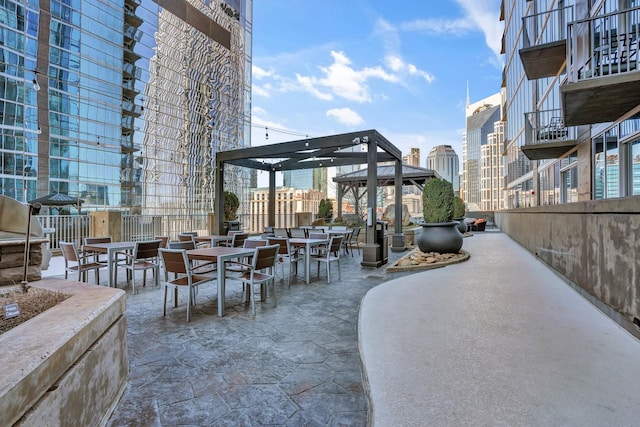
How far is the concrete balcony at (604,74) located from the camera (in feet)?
16.1

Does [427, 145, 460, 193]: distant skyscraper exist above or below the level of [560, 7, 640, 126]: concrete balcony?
above

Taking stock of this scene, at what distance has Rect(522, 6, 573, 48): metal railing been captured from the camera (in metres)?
8.73

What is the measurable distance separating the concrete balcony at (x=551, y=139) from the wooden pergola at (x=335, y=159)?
394 cm

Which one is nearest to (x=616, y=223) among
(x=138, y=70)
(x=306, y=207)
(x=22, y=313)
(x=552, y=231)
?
(x=552, y=231)

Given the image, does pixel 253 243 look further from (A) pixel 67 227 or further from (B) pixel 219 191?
(A) pixel 67 227

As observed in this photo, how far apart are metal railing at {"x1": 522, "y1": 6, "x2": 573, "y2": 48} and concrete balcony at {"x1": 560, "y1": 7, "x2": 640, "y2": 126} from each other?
1783mm

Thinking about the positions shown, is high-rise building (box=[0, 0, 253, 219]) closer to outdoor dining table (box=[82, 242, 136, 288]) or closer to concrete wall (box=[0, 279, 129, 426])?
outdoor dining table (box=[82, 242, 136, 288])

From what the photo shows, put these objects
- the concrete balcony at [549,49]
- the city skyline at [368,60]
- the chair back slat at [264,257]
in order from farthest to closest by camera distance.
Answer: the city skyline at [368,60] → the concrete balcony at [549,49] → the chair back slat at [264,257]

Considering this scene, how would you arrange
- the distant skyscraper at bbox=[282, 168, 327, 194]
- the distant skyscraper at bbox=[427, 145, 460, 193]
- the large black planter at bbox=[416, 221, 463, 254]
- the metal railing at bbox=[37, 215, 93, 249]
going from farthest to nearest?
1. the distant skyscraper at bbox=[427, 145, 460, 193]
2. the distant skyscraper at bbox=[282, 168, 327, 194]
3. the metal railing at bbox=[37, 215, 93, 249]
4. the large black planter at bbox=[416, 221, 463, 254]

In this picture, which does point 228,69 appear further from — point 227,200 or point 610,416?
point 610,416

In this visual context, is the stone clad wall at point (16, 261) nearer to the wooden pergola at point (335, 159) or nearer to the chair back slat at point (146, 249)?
the chair back slat at point (146, 249)

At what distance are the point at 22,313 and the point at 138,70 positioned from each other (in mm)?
22437

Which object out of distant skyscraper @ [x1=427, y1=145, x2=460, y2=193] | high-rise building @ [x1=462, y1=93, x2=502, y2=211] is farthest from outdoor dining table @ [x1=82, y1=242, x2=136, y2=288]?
high-rise building @ [x1=462, y1=93, x2=502, y2=211]

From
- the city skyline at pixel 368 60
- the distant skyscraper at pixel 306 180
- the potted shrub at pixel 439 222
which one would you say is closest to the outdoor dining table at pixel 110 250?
the potted shrub at pixel 439 222
